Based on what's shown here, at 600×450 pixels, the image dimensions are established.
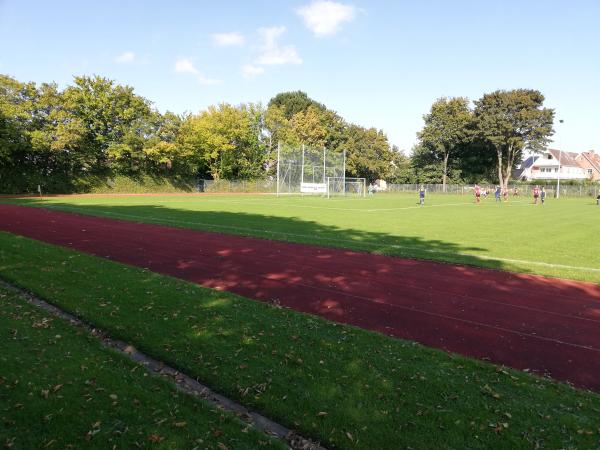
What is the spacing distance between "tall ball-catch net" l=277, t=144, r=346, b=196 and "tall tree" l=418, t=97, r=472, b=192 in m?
33.8

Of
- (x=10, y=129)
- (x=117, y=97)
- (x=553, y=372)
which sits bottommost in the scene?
(x=553, y=372)

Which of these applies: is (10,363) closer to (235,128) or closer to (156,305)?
(156,305)

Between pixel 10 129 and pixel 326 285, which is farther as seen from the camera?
pixel 10 129

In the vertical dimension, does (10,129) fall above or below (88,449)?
above

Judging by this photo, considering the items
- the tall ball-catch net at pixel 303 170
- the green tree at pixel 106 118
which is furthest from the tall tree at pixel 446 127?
the green tree at pixel 106 118

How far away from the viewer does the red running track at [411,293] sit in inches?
234

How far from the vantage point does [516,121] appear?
68562 millimetres

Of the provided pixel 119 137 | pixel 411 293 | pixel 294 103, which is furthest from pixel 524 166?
pixel 411 293

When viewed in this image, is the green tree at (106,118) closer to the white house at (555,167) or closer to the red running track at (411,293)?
the red running track at (411,293)

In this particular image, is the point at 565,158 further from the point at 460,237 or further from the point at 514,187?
the point at 460,237

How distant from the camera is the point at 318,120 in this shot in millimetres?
74938

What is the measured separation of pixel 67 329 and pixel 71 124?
43.9 meters

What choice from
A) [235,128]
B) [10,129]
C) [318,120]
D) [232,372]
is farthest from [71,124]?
[232,372]

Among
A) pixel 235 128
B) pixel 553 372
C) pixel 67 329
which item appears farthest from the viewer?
pixel 235 128
